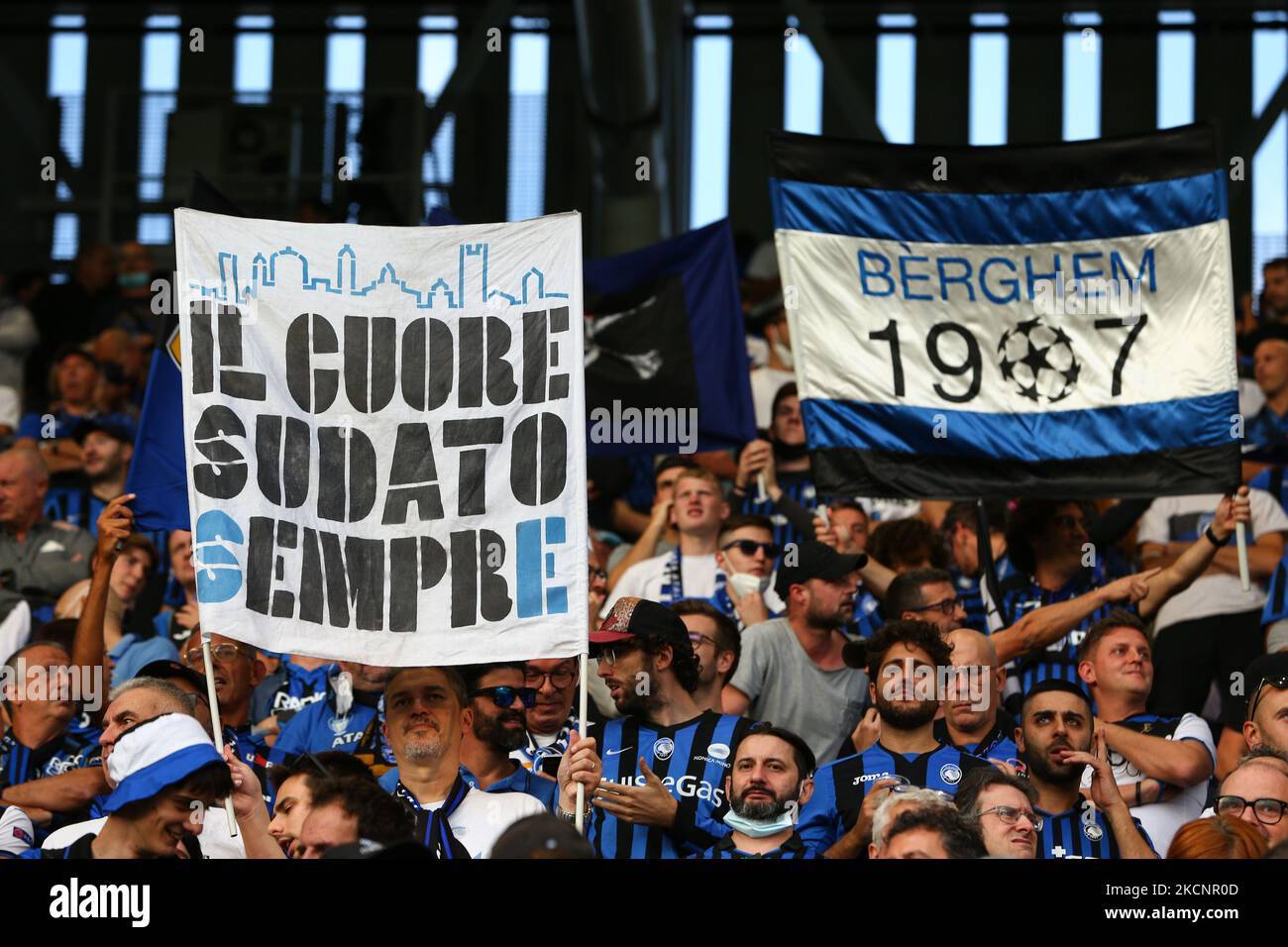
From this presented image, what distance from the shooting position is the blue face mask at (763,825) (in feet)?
23.1

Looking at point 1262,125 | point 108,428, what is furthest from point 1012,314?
point 1262,125

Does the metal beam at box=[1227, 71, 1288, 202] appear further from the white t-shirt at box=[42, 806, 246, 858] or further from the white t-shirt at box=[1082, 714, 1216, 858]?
the white t-shirt at box=[42, 806, 246, 858]

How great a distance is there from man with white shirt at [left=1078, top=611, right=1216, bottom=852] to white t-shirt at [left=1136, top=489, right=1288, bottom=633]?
3.68 feet

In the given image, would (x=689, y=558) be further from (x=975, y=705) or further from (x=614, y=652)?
(x=975, y=705)

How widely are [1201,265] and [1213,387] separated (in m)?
0.52

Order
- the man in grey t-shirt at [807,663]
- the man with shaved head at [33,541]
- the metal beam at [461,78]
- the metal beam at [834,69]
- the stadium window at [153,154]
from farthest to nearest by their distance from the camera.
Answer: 1. the stadium window at [153,154]
2. the metal beam at [461,78]
3. the metal beam at [834,69]
4. the man with shaved head at [33,541]
5. the man in grey t-shirt at [807,663]

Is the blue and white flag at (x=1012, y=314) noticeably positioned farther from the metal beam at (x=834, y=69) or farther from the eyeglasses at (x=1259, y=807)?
the metal beam at (x=834, y=69)

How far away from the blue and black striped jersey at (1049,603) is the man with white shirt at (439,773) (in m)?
2.27

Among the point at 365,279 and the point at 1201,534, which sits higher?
the point at 365,279

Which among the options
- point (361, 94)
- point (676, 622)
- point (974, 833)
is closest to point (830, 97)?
point (361, 94)

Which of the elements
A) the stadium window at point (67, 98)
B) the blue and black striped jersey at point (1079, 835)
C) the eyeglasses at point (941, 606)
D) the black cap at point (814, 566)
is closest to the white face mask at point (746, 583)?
the black cap at point (814, 566)

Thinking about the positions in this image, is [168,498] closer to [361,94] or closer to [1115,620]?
[1115,620]

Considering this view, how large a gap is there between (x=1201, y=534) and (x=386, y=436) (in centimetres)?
429

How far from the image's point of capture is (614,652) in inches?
305
